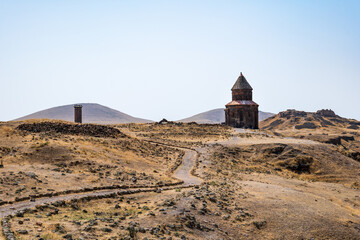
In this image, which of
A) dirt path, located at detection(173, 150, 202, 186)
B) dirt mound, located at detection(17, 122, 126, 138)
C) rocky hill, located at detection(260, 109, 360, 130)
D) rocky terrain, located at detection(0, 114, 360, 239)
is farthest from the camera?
rocky hill, located at detection(260, 109, 360, 130)

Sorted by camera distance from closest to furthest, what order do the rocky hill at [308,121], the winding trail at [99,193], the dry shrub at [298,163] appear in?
1. the winding trail at [99,193]
2. the dry shrub at [298,163]
3. the rocky hill at [308,121]

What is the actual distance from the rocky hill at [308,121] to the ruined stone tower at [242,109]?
30756mm

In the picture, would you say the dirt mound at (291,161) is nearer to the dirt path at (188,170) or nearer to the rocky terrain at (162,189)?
the rocky terrain at (162,189)

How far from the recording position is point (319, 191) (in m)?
25.7

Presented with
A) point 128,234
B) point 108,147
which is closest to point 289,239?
point 128,234

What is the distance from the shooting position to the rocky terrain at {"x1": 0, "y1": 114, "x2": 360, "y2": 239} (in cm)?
1391

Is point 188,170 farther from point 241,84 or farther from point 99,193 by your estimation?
point 241,84

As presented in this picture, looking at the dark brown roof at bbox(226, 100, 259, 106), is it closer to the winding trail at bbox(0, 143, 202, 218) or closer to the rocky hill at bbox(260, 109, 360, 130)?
the rocky hill at bbox(260, 109, 360, 130)

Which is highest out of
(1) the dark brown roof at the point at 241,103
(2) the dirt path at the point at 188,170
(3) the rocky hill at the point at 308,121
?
(1) the dark brown roof at the point at 241,103

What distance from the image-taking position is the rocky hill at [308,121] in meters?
88.1

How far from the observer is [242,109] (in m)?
59.4

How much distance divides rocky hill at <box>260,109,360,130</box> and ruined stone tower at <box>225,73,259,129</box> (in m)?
30.8

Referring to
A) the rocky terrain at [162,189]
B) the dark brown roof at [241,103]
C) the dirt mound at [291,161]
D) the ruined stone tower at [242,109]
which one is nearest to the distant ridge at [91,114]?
the ruined stone tower at [242,109]

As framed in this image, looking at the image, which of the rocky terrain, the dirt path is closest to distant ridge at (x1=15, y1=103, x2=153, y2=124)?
the dirt path
